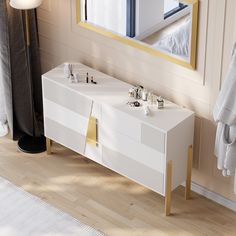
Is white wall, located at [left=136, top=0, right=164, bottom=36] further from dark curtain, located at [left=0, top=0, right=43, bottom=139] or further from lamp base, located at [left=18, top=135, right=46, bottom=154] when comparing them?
lamp base, located at [left=18, top=135, right=46, bottom=154]

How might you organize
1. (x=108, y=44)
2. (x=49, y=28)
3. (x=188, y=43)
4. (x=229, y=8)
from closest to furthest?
1. (x=229, y=8)
2. (x=188, y=43)
3. (x=108, y=44)
4. (x=49, y=28)

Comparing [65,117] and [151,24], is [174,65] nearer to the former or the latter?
[151,24]

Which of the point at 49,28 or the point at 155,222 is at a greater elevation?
the point at 49,28

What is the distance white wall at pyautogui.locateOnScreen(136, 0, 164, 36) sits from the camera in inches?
175

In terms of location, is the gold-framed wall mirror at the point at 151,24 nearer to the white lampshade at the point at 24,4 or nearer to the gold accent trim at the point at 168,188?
the white lampshade at the point at 24,4

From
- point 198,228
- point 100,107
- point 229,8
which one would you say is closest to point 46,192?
point 100,107

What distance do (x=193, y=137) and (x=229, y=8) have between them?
0.92 metres

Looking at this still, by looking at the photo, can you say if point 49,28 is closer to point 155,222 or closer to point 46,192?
point 46,192

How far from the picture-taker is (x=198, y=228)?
15.0 ft

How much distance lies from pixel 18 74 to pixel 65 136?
23.7 inches

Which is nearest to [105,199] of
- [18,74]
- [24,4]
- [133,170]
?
[133,170]

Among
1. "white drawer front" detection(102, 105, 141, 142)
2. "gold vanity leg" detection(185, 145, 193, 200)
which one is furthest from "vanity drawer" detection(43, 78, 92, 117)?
"gold vanity leg" detection(185, 145, 193, 200)

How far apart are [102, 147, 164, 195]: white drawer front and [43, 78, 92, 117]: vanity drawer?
30cm

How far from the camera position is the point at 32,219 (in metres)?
4.65
